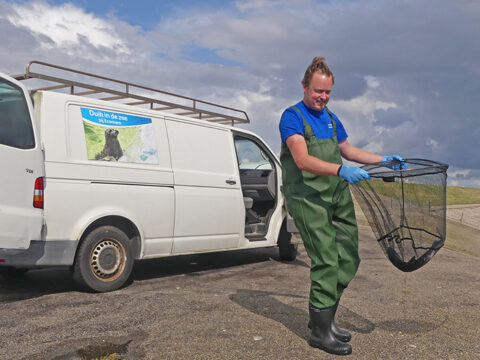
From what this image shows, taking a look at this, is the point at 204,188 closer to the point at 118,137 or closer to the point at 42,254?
the point at 118,137

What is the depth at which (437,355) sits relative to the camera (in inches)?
148

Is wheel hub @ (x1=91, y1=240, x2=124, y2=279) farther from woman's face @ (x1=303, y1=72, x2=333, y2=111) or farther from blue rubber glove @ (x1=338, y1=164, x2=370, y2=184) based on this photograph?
blue rubber glove @ (x1=338, y1=164, x2=370, y2=184)

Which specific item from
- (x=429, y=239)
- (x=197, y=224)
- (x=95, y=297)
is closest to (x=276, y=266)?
(x=197, y=224)

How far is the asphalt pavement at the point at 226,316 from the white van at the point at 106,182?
0.47m

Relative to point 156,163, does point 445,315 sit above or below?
below

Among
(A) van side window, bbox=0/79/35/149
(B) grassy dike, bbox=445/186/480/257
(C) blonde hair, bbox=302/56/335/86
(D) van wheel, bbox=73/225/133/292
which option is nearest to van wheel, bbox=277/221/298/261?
(D) van wheel, bbox=73/225/133/292

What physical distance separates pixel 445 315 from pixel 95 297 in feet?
11.5

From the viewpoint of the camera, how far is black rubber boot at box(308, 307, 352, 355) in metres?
3.65

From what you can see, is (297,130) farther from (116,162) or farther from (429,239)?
(116,162)

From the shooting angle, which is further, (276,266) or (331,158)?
(276,266)

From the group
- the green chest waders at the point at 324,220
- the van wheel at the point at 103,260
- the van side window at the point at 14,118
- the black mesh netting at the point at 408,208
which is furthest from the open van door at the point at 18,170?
the black mesh netting at the point at 408,208

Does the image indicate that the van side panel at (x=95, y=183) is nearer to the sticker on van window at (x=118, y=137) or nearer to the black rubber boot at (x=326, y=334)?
the sticker on van window at (x=118, y=137)

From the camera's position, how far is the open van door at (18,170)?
4.79 metres

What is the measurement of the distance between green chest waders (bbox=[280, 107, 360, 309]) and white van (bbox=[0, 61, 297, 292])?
2530mm
